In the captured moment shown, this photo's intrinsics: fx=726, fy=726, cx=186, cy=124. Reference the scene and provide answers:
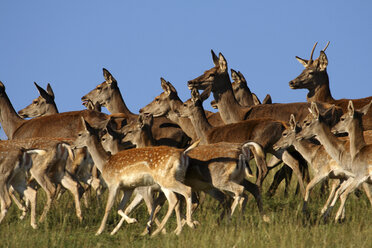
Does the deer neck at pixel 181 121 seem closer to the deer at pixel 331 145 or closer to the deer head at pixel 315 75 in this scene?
the deer head at pixel 315 75

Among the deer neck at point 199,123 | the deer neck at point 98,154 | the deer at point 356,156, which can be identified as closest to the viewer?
the deer at point 356,156

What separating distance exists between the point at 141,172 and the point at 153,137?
3627 mm

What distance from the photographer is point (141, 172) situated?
8836 millimetres

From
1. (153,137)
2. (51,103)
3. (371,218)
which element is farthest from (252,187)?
(51,103)

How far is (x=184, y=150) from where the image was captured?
8781 millimetres

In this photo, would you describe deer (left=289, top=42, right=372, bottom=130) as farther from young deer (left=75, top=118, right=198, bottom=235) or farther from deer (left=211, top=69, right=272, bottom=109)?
young deer (left=75, top=118, right=198, bottom=235)

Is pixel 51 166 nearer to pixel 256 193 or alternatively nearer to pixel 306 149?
pixel 256 193

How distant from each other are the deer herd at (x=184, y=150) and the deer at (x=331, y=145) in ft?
0.05

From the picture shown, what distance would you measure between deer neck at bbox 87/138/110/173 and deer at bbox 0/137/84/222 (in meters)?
0.37

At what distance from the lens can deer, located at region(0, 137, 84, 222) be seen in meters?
10.0

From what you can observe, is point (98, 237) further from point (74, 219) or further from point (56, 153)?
point (56, 153)

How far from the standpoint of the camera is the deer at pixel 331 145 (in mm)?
9703

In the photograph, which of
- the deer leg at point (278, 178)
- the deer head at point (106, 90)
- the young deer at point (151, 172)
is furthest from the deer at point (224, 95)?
the young deer at point (151, 172)

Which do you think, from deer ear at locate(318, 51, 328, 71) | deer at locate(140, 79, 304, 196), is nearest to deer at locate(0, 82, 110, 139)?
deer at locate(140, 79, 304, 196)
